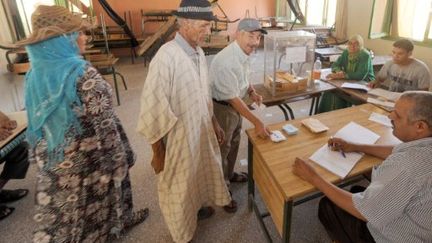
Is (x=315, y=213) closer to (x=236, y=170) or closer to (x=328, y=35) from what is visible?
(x=236, y=170)

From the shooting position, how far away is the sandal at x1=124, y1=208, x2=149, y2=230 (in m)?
1.75

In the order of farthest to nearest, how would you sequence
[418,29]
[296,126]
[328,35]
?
[328,35] → [418,29] → [296,126]

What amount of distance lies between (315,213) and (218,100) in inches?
41.2

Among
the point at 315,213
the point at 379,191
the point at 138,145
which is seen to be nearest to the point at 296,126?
the point at 315,213

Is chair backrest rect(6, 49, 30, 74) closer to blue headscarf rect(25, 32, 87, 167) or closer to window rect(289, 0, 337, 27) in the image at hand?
blue headscarf rect(25, 32, 87, 167)

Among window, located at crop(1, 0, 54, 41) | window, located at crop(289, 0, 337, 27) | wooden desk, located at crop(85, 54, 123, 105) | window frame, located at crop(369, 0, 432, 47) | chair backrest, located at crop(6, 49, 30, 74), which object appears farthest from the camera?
window, located at crop(289, 0, 337, 27)

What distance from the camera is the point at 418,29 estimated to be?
358cm

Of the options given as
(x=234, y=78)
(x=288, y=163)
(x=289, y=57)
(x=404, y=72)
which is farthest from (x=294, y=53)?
(x=288, y=163)

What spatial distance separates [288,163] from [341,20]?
185 inches

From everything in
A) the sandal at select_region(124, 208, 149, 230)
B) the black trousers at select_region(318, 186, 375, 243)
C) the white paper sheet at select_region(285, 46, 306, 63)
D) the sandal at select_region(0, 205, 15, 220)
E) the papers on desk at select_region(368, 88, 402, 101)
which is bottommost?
the sandal at select_region(124, 208, 149, 230)

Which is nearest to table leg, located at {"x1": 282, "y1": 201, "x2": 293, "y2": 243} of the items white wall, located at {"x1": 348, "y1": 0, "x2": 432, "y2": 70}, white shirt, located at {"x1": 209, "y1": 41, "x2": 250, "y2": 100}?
white shirt, located at {"x1": 209, "y1": 41, "x2": 250, "y2": 100}

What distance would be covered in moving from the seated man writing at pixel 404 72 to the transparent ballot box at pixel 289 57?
675mm

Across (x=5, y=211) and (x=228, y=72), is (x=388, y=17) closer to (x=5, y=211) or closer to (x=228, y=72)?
(x=228, y=72)

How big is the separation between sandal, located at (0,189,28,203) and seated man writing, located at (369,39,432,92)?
123 inches
